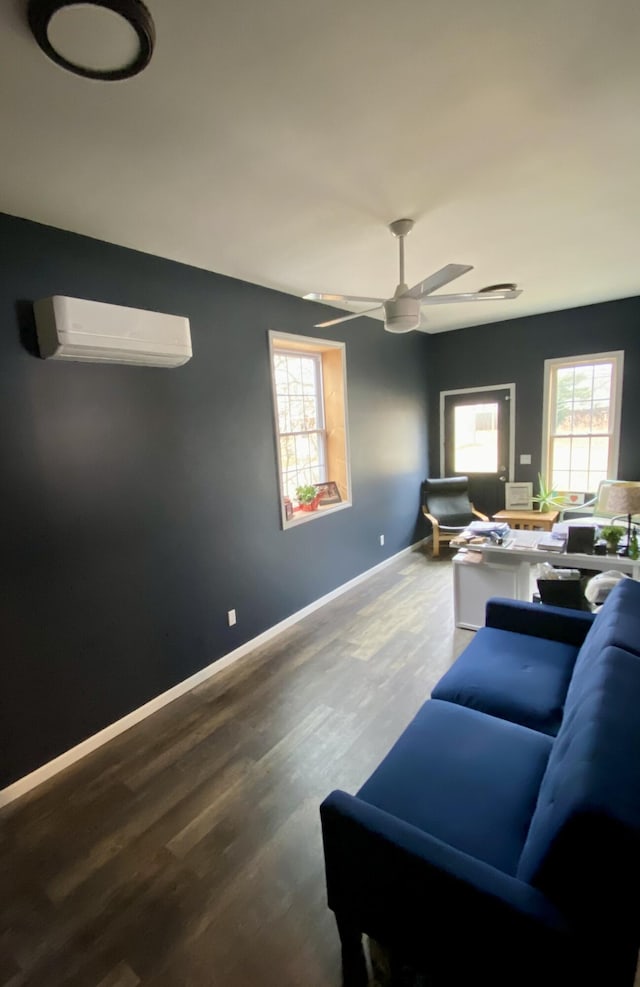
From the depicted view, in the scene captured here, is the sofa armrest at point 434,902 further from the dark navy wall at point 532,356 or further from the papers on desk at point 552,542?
the dark navy wall at point 532,356

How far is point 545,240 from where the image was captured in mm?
2854

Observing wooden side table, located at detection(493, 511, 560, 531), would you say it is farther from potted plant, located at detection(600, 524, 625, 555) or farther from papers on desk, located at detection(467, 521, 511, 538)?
potted plant, located at detection(600, 524, 625, 555)

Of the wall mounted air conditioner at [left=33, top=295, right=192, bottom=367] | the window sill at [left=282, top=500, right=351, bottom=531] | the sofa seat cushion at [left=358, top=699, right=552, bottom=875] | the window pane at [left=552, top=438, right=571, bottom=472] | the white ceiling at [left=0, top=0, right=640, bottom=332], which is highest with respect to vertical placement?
the white ceiling at [left=0, top=0, right=640, bottom=332]

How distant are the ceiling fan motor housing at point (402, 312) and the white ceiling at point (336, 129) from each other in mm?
426

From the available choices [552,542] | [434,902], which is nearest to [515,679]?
[434,902]

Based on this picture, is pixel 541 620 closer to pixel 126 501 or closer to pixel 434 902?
pixel 434 902

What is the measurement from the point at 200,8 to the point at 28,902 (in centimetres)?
295

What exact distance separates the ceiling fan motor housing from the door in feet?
11.5

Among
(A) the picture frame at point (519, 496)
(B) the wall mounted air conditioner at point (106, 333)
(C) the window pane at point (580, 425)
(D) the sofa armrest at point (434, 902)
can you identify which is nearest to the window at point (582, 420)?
(C) the window pane at point (580, 425)

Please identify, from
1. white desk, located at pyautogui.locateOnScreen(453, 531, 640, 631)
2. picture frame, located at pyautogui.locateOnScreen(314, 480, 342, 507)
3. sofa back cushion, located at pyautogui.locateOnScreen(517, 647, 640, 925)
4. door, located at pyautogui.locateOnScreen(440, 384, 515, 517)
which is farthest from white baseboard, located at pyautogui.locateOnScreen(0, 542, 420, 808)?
door, located at pyautogui.locateOnScreen(440, 384, 515, 517)

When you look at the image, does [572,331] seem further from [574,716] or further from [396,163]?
[574,716]

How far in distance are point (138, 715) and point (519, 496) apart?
4691mm

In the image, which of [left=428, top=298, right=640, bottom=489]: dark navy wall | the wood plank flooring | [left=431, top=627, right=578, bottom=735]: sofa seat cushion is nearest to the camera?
the wood plank flooring

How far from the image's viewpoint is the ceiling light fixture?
1088mm
